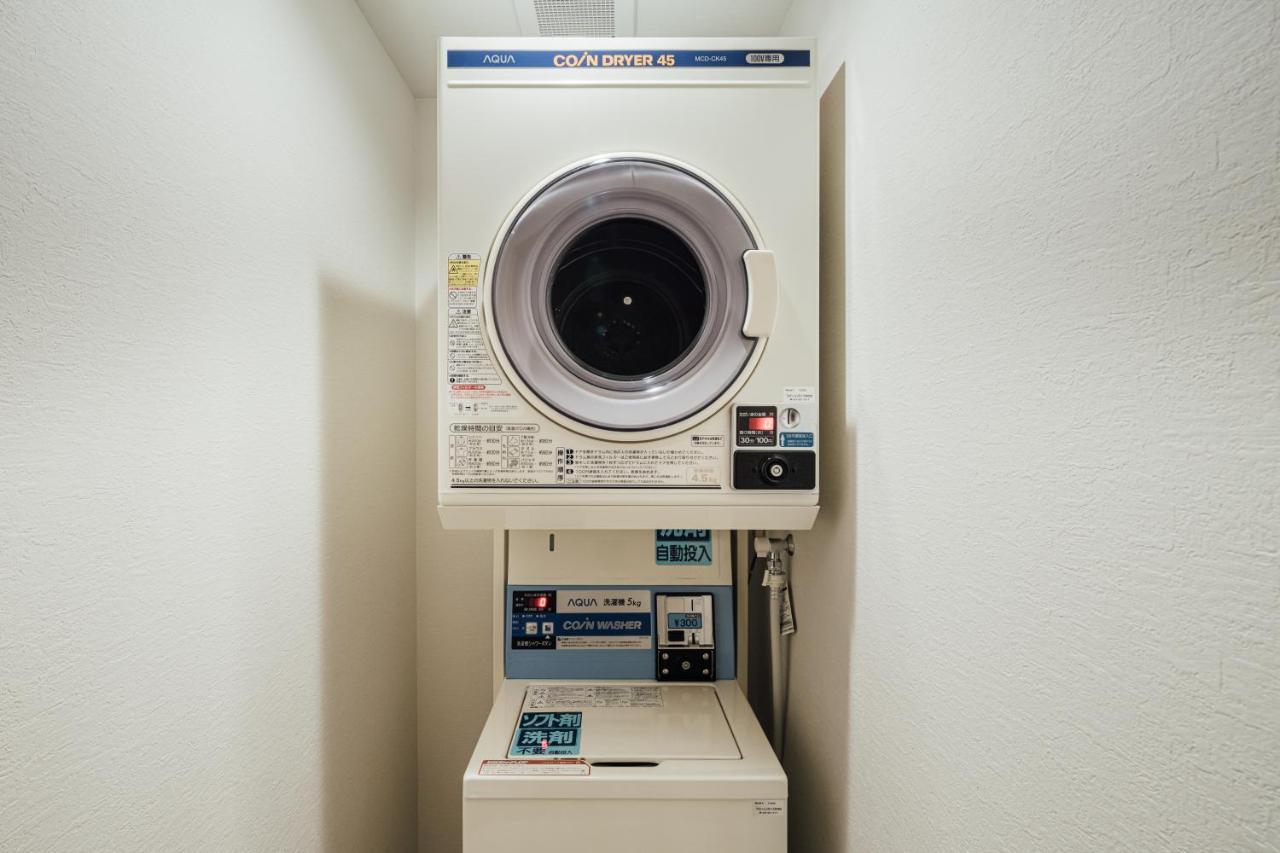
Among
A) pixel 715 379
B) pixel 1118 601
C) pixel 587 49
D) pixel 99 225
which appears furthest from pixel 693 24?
pixel 1118 601

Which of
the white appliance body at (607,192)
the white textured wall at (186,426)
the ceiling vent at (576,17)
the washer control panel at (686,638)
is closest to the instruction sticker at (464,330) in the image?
the white appliance body at (607,192)

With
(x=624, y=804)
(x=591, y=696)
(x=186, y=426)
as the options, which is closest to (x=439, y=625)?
(x=591, y=696)

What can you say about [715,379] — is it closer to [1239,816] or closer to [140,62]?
[1239,816]

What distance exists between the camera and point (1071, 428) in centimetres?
62

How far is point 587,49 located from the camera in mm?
1188

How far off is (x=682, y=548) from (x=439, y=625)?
100 centimetres

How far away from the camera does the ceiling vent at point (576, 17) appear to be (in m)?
1.57

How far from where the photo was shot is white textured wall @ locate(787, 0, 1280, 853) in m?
0.46

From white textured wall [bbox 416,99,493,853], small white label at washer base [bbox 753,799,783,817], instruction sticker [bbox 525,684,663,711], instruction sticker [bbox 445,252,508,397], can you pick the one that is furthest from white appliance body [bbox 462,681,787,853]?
white textured wall [bbox 416,99,493,853]

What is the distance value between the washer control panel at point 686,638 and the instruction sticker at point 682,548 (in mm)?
78

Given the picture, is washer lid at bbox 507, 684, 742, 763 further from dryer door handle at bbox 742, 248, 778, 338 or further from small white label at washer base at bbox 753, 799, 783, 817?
dryer door handle at bbox 742, 248, 778, 338

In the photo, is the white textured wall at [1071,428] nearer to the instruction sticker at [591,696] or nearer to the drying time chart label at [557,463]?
the drying time chart label at [557,463]

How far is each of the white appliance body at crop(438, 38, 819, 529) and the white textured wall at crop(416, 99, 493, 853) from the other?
0.91 meters

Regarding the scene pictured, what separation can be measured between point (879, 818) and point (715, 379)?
0.80 metres
